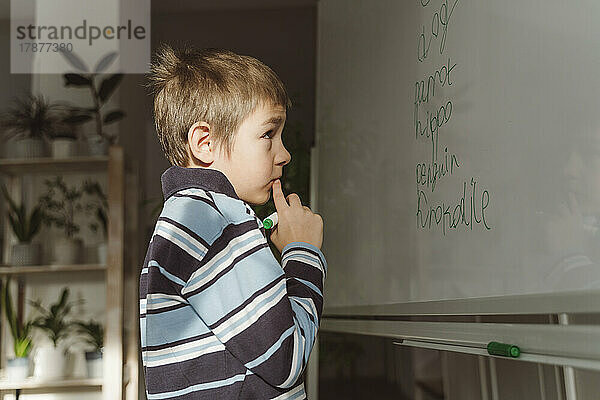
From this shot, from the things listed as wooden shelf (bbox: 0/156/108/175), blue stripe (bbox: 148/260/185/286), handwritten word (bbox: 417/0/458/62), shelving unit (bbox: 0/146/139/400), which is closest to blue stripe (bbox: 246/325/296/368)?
blue stripe (bbox: 148/260/185/286)

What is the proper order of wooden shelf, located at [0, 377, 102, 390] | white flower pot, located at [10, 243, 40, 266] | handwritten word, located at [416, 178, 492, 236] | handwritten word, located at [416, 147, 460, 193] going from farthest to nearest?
1. white flower pot, located at [10, 243, 40, 266]
2. wooden shelf, located at [0, 377, 102, 390]
3. handwritten word, located at [416, 147, 460, 193]
4. handwritten word, located at [416, 178, 492, 236]

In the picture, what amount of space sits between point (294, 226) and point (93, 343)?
200cm

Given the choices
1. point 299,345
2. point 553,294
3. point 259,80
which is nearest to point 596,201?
point 553,294

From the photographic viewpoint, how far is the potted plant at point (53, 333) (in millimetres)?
2482

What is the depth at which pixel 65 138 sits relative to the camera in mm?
2641

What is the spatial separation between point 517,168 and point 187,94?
0.40 m

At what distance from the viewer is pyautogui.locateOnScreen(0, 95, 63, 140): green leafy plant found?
2.72 m

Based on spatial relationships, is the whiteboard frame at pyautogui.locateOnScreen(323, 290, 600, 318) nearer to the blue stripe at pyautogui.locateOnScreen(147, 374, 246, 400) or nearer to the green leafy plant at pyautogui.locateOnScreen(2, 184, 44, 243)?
the blue stripe at pyautogui.locateOnScreen(147, 374, 246, 400)

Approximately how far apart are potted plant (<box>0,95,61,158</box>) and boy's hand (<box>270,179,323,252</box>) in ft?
6.60

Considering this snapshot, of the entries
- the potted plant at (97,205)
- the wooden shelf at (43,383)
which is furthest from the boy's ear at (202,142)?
the potted plant at (97,205)

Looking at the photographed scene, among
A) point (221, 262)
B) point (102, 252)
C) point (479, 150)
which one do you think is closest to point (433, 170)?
point (479, 150)

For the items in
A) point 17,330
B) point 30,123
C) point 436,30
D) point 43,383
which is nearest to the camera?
point 436,30

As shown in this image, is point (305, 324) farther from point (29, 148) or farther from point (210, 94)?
point (29, 148)

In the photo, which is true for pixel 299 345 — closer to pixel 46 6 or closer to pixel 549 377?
pixel 549 377
